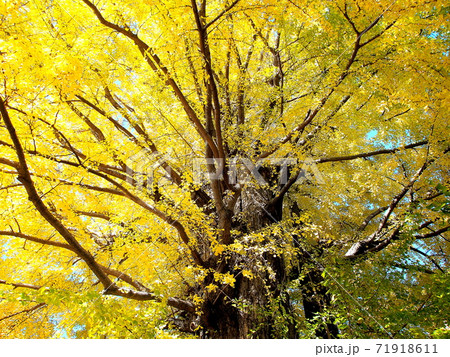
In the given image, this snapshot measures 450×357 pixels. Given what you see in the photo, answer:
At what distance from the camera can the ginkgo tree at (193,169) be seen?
235 cm

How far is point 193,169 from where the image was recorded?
5.05 m

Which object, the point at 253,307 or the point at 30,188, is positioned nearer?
the point at 30,188

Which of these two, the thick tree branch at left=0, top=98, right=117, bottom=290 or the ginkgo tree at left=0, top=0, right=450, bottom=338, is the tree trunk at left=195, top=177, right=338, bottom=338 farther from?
the thick tree branch at left=0, top=98, right=117, bottom=290

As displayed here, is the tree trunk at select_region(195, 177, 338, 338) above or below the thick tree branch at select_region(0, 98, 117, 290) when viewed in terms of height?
below

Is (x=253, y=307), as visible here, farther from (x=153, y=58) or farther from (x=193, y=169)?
(x=153, y=58)

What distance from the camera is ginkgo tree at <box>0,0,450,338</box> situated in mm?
2352

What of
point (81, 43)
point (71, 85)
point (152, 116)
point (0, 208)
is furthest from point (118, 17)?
point (0, 208)

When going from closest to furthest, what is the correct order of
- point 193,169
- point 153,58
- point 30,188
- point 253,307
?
point 30,188, point 153,58, point 253,307, point 193,169

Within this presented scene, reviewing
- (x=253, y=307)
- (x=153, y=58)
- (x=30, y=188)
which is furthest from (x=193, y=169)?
(x=30, y=188)

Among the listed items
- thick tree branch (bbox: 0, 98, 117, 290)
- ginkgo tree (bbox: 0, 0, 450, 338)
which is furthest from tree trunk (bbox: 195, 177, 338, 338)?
thick tree branch (bbox: 0, 98, 117, 290)

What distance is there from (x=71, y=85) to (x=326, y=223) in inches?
223

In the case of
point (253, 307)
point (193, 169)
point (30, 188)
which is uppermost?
point (193, 169)

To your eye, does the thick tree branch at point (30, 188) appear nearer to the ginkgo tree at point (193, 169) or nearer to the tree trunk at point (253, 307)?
the ginkgo tree at point (193, 169)
